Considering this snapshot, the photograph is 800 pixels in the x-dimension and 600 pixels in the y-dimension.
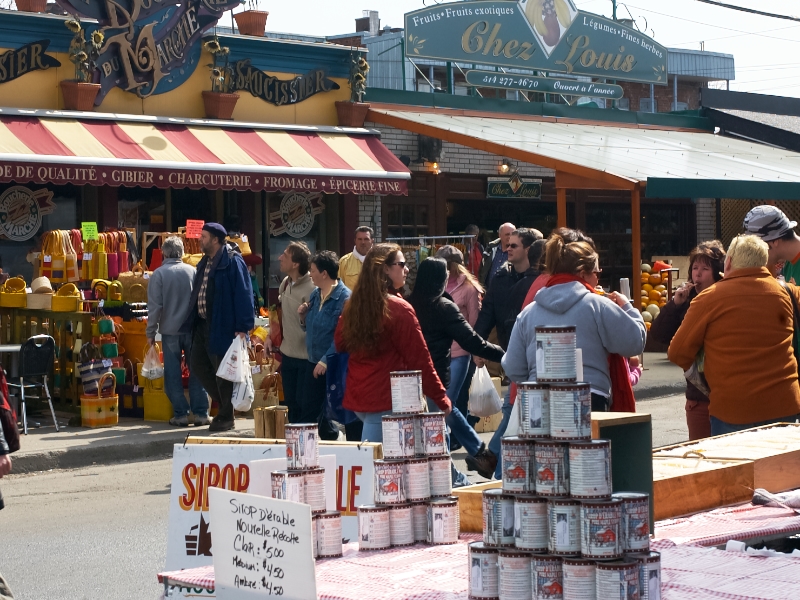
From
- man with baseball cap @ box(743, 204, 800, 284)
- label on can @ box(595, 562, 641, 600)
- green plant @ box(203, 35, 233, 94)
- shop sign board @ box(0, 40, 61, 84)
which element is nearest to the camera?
label on can @ box(595, 562, 641, 600)

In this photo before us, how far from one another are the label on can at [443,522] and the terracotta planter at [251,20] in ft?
50.0

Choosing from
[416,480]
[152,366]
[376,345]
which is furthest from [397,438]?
[152,366]

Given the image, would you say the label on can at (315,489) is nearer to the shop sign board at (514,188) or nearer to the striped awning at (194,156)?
the striped awning at (194,156)

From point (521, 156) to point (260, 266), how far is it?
428 cm

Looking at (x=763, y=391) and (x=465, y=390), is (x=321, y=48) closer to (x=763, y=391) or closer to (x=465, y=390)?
(x=465, y=390)

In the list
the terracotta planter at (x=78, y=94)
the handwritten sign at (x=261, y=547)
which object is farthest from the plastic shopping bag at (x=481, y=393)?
the terracotta planter at (x=78, y=94)

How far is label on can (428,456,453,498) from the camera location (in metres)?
4.50

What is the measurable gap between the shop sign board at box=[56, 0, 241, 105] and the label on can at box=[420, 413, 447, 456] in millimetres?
12874


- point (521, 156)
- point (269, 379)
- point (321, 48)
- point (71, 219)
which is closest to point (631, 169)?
point (521, 156)

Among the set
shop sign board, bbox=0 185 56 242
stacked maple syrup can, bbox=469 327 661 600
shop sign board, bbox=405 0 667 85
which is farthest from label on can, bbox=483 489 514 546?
shop sign board, bbox=405 0 667 85

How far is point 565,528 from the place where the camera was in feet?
11.2

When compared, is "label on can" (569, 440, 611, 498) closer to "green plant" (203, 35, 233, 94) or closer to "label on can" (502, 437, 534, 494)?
"label on can" (502, 437, 534, 494)

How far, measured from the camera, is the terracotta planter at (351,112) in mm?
19047

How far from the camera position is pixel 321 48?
18.9m
